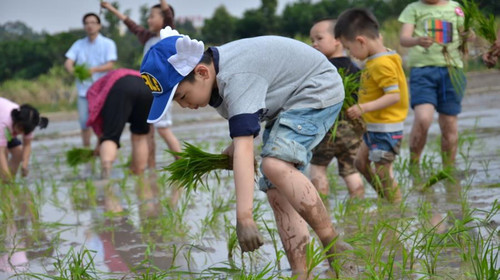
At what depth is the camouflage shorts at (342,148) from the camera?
4.93m

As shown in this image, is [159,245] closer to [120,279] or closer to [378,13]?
[120,279]

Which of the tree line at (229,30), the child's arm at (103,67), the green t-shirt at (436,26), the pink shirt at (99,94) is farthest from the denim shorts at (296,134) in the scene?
the tree line at (229,30)

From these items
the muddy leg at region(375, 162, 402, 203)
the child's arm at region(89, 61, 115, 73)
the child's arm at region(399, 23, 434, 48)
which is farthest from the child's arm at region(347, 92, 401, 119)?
the child's arm at region(89, 61, 115, 73)

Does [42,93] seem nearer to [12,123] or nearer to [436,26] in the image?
[12,123]

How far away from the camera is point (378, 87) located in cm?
487

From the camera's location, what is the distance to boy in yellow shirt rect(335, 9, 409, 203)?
4.77 meters

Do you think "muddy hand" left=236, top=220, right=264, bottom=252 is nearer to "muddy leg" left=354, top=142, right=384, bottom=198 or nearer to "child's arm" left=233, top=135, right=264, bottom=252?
"child's arm" left=233, top=135, right=264, bottom=252

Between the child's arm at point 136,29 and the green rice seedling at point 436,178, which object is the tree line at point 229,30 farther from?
the green rice seedling at point 436,178

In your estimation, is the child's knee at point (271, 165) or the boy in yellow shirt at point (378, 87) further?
the boy in yellow shirt at point (378, 87)

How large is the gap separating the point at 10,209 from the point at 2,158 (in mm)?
1687

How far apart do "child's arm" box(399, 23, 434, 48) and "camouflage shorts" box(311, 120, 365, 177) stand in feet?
3.03

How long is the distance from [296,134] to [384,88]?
1.76 m

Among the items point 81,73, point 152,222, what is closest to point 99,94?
point 81,73

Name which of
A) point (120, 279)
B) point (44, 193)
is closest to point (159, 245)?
point (120, 279)
